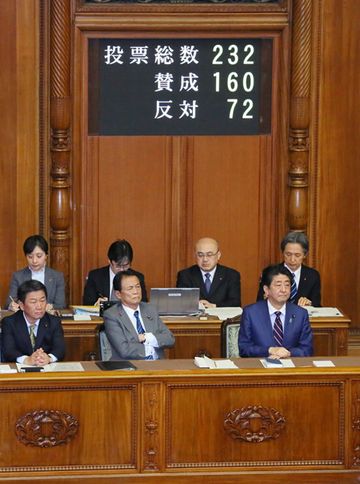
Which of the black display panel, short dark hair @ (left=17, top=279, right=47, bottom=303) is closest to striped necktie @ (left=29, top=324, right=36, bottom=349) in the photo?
short dark hair @ (left=17, top=279, right=47, bottom=303)

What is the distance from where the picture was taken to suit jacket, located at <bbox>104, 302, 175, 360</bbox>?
26.3ft

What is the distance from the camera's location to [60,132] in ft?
33.3

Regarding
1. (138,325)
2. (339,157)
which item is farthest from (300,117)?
(138,325)

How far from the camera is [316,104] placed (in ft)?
33.7

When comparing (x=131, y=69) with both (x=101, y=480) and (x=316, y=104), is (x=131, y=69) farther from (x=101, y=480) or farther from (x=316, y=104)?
(x=101, y=480)

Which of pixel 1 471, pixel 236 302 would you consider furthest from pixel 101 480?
pixel 236 302

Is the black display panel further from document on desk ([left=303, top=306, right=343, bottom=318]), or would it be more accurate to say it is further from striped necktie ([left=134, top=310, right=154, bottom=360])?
striped necktie ([left=134, top=310, right=154, bottom=360])

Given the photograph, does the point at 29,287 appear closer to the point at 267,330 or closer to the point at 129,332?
the point at 129,332

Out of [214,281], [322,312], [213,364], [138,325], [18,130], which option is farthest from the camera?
[18,130]

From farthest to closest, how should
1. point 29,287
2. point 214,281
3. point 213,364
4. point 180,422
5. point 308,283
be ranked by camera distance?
1. point 214,281
2. point 308,283
3. point 29,287
4. point 213,364
5. point 180,422

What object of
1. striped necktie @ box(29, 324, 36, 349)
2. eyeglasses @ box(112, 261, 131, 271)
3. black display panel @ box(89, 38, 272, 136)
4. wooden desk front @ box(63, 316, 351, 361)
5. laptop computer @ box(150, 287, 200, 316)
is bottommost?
wooden desk front @ box(63, 316, 351, 361)

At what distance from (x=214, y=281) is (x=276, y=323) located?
144 centimetres

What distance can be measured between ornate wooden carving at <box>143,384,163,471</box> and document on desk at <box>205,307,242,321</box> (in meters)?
1.67

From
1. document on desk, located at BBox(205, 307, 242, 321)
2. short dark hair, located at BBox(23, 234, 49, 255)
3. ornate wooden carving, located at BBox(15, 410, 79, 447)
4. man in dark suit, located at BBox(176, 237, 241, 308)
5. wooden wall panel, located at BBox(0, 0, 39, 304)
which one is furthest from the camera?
wooden wall panel, located at BBox(0, 0, 39, 304)
